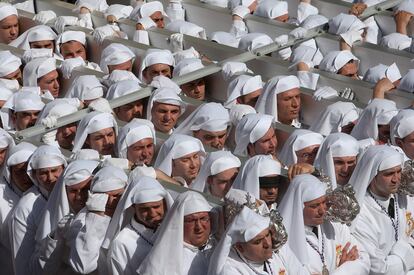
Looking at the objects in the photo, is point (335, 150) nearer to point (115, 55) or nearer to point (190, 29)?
point (115, 55)

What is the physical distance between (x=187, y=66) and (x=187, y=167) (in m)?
2.24

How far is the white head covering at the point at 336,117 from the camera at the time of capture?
47.1ft

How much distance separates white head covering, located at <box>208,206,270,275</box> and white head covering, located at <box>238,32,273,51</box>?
4515 millimetres

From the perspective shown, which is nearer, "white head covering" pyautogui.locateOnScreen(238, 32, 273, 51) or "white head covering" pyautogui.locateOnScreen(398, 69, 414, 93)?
"white head covering" pyautogui.locateOnScreen(398, 69, 414, 93)

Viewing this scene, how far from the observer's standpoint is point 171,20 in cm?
1733

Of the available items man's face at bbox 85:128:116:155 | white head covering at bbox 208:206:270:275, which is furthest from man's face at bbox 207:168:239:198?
man's face at bbox 85:128:116:155

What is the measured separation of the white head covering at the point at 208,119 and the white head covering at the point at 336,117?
2.74ft

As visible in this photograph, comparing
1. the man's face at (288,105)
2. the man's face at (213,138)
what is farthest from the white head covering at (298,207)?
the man's face at (288,105)

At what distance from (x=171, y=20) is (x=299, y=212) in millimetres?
5254

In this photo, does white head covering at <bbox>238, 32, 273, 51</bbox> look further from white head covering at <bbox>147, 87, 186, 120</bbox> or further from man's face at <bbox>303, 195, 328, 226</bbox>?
man's face at <bbox>303, 195, 328, 226</bbox>

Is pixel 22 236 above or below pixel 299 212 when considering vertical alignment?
below

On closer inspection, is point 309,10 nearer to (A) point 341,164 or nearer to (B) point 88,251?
(A) point 341,164

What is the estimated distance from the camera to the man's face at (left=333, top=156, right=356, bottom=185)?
1342 centimetres

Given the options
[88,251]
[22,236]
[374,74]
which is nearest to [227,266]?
[88,251]
